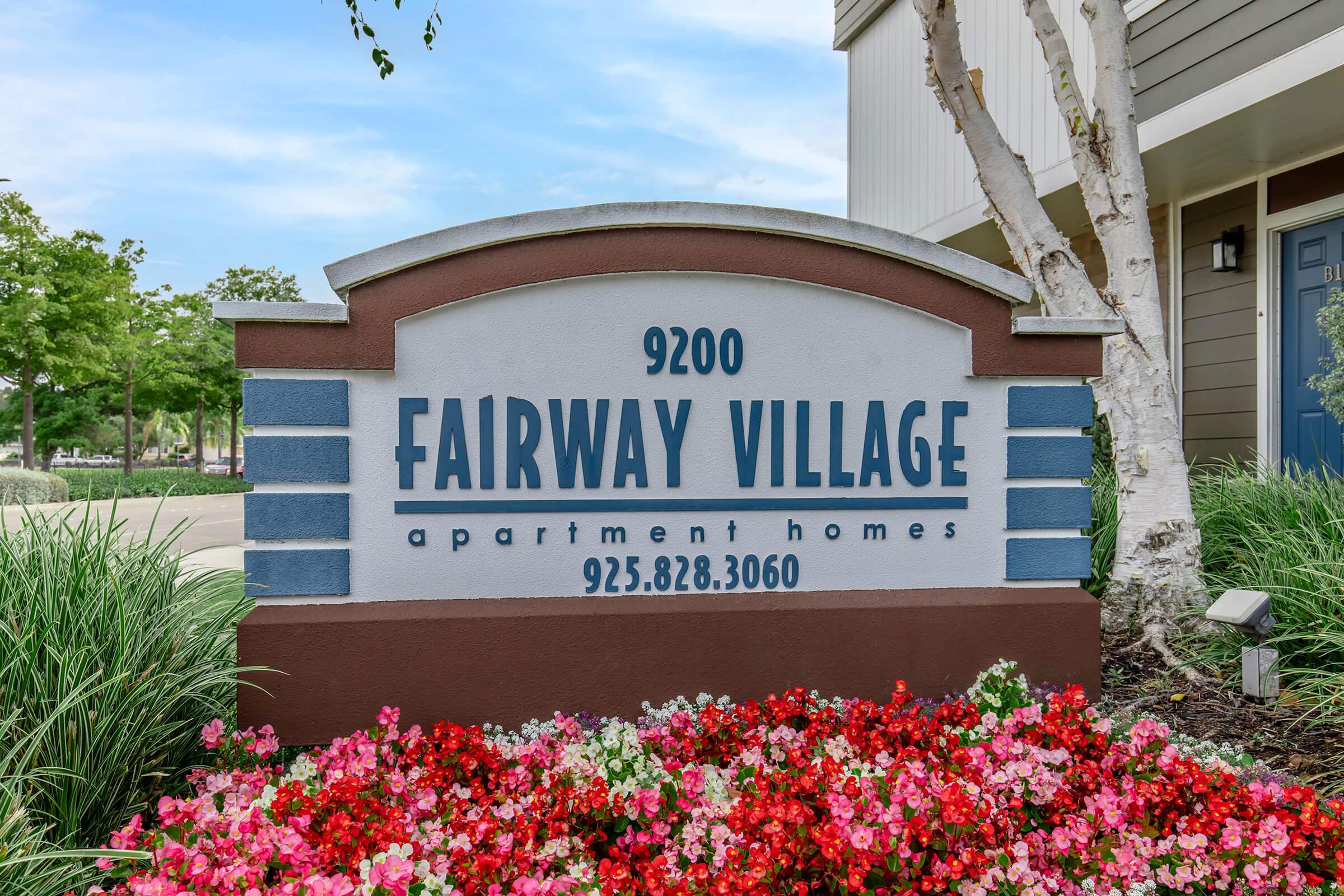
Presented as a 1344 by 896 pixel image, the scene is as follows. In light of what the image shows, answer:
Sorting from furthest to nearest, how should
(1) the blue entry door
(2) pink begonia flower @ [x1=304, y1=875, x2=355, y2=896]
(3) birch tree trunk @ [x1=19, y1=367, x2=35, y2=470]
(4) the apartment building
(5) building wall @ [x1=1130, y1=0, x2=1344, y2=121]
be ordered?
1. (3) birch tree trunk @ [x1=19, y1=367, x2=35, y2=470]
2. (1) the blue entry door
3. (4) the apartment building
4. (5) building wall @ [x1=1130, y1=0, x2=1344, y2=121]
5. (2) pink begonia flower @ [x1=304, y1=875, x2=355, y2=896]

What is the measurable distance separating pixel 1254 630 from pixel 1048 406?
4.62 ft

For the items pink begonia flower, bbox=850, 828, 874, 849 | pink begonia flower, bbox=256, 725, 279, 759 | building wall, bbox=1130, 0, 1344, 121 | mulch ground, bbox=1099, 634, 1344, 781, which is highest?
building wall, bbox=1130, 0, 1344, 121

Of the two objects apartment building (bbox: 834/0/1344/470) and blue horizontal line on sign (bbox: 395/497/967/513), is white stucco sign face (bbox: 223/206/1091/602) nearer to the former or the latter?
blue horizontal line on sign (bbox: 395/497/967/513)

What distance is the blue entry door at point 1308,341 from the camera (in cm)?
646

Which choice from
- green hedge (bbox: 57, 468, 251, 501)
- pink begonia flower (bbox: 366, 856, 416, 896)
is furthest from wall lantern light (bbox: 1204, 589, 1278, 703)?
green hedge (bbox: 57, 468, 251, 501)

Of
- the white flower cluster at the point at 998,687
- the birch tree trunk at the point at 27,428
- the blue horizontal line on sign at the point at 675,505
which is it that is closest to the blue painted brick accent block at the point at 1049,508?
the blue horizontal line on sign at the point at 675,505

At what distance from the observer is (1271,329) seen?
697 centimetres

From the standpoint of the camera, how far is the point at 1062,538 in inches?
150

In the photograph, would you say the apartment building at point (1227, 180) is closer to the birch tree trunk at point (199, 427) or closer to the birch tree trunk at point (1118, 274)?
the birch tree trunk at point (1118, 274)

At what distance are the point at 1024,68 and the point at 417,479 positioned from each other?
8.09 m

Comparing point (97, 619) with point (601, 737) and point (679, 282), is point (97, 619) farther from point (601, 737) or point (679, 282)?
point (679, 282)

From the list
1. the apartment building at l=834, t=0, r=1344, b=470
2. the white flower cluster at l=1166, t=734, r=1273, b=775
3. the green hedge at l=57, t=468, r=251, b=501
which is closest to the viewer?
the white flower cluster at l=1166, t=734, r=1273, b=775

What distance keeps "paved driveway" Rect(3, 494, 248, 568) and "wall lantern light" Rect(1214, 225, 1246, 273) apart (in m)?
9.22

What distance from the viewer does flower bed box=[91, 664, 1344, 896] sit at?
88.0 inches
